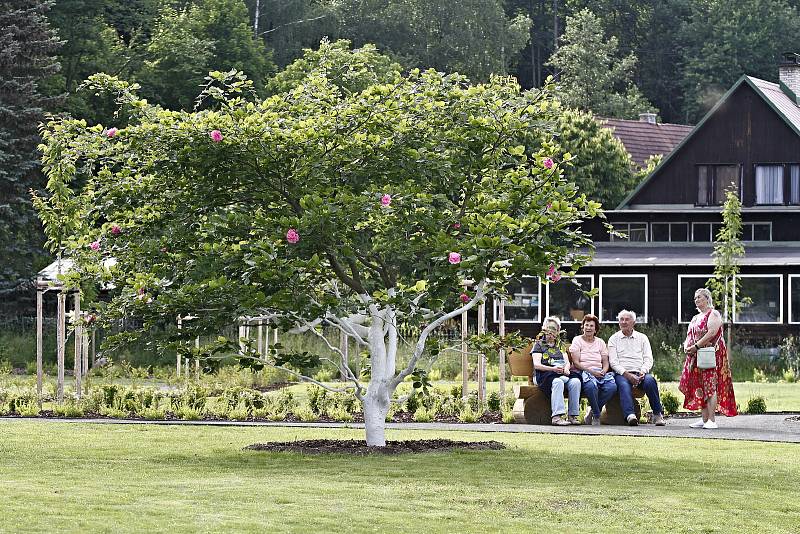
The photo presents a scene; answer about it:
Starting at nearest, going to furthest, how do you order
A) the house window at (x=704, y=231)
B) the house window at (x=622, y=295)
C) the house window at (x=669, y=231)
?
the house window at (x=622, y=295), the house window at (x=704, y=231), the house window at (x=669, y=231)

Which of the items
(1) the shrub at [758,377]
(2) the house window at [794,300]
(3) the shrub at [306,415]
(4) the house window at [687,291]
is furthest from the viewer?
(4) the house window at [687,291]

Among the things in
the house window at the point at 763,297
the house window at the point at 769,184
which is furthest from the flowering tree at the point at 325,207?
the house window at the point at 769,184

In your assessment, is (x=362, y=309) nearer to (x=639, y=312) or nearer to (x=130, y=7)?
(x=639, y=312)

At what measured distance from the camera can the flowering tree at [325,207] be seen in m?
14.0

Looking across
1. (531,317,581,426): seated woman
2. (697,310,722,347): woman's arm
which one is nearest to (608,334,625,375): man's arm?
(531,317,581,426): seated woman

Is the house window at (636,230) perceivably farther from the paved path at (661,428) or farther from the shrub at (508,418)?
the shrub at (508,418)

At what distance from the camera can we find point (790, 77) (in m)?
51.5

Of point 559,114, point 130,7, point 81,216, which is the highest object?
point 130,7

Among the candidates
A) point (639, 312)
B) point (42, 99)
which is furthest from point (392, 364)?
point (42, 99)

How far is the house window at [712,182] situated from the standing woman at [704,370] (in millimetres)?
31162

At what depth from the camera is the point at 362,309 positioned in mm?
14578

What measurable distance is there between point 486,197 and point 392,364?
5.98 ft

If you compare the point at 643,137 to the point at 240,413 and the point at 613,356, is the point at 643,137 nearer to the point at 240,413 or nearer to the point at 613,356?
the point at 613,356

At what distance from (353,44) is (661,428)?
60.8 meters
